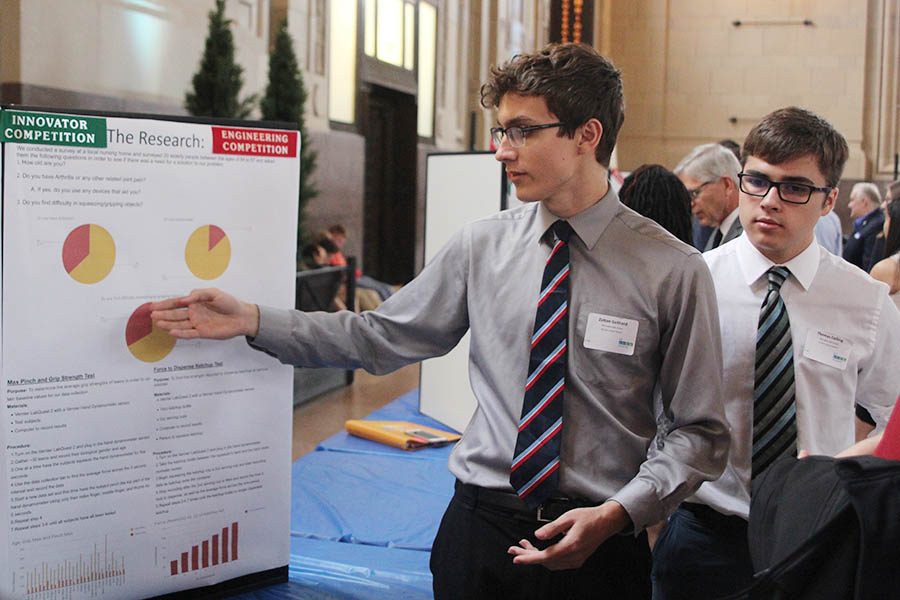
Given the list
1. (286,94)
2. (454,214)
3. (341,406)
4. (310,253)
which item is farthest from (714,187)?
(310,253)

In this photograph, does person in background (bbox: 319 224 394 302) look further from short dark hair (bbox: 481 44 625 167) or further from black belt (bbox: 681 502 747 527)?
short dark hair (bbox: 481 44 625 167)

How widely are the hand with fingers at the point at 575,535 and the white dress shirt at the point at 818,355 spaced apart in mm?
418

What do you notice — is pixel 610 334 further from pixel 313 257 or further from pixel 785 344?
pixel 313 257

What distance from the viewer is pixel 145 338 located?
2.20 m

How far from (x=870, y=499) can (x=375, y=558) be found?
197 cm

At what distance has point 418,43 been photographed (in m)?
12.6

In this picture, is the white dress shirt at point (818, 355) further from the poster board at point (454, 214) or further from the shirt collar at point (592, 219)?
the poster board at point (454, 214)

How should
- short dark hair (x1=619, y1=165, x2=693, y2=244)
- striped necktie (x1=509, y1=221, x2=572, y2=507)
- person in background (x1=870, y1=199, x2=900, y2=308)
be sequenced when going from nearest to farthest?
striped necktie (x1=509, y1=221, x2=572, y2=507) < person in background (x1=870, y1=199, x2=900, y2=308) < short dark hair (x1=619, y1=165, x2=693, y2=244)

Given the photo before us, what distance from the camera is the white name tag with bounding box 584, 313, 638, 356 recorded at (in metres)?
1.87

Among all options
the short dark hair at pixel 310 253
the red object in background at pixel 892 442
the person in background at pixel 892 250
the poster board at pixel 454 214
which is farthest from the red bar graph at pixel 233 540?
the short dark hair at pixel 310 253

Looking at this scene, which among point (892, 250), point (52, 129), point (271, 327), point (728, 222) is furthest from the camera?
point (728, 222)

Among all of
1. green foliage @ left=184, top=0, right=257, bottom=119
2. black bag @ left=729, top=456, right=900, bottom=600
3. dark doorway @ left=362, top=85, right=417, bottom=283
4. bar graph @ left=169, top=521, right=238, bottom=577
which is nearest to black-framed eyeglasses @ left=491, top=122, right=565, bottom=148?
black bag @ left=729, top=456, right=900, bottom=600

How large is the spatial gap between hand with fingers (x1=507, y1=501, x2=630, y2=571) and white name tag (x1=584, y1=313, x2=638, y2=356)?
29 centimetres

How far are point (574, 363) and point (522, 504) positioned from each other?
282 mm
